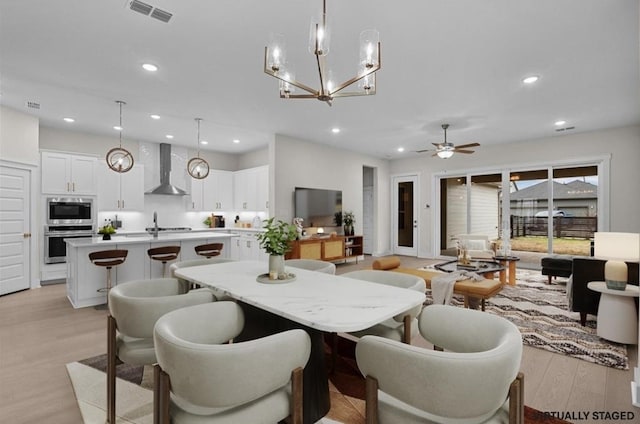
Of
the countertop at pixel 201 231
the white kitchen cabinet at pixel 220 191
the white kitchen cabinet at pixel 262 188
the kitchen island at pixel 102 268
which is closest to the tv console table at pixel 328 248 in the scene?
the countertop at pixel 201 231

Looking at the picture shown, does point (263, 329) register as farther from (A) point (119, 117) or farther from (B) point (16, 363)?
(A) point (119, 117)

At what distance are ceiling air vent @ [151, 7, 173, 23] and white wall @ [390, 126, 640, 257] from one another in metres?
7.14

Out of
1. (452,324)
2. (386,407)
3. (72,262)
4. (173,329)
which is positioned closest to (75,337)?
(72,262)

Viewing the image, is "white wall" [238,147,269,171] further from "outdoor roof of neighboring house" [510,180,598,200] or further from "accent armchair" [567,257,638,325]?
"accent armchair" [567,257,638,325]

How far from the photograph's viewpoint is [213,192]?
7930mm

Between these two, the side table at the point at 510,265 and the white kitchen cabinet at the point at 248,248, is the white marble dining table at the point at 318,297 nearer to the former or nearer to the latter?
the side table at the point at 510,265

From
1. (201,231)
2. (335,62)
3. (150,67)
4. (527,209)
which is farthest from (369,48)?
(527,209)

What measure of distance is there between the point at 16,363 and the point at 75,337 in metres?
0.54

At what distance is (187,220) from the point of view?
7781mm

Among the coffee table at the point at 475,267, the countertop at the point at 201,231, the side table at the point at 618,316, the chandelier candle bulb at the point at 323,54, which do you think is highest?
the chandelier candle bulb at the point at 323,54

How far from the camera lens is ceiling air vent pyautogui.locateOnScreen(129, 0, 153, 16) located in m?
2.39

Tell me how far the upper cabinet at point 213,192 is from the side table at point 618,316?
7313mm

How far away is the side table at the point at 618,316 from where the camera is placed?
9.34 ft

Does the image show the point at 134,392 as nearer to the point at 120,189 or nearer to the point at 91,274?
the point at 91,274
